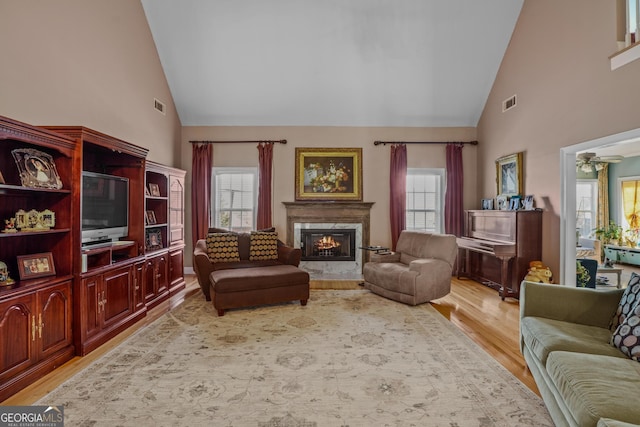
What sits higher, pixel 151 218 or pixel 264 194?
pixel 264 194

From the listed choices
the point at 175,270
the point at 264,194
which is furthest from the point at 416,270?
the point at 175,270

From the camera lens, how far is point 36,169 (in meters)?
2.71

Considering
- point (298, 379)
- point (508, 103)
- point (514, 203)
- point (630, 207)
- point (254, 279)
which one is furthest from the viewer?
point (630, 207)

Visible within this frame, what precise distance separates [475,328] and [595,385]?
214 cm

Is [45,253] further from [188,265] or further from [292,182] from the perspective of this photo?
[292,182]

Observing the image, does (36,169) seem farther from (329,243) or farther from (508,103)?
(508,103)

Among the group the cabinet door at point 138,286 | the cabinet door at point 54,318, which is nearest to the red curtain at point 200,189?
the cabinet door at point 138,286

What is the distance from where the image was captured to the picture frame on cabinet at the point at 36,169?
2613mm

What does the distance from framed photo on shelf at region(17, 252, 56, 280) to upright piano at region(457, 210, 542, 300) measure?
17.4ft

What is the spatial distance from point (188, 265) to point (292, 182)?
104 inches

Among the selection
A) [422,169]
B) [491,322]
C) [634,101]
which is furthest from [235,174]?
[634,101]

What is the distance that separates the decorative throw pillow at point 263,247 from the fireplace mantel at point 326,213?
1.16 meters

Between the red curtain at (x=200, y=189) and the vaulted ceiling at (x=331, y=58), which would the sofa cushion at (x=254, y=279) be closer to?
the red curtain at (x=200, y=189)

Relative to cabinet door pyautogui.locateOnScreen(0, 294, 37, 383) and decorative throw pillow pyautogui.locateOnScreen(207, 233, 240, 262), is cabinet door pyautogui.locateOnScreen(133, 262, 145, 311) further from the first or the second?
cabinet door pyautogui.locateOnScreen(0, 294, 37, 383)
